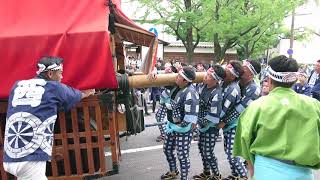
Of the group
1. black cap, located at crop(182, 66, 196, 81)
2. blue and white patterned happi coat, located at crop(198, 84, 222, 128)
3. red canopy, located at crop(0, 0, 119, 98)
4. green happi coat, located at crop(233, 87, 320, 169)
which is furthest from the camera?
blue and white patterned happi coat, located at crop(198, 84, 222, 128)

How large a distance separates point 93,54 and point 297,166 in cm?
208

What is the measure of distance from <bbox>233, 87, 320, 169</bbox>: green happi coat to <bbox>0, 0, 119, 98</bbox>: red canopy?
5.03 feet

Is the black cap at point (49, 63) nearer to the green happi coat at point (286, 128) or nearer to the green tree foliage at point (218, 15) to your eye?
the green happi coat at point (286, 128)

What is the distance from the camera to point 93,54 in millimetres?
3674

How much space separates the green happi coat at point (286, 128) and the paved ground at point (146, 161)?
3.17 meters

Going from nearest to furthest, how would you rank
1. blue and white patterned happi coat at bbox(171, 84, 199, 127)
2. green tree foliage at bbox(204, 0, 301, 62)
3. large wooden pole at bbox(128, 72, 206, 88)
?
large wooden pole at bbox(128, 72, 206, 88) < blue and white patterned happi coat at bbox(171, 84, 199, 127) < green tree foliage at bbox(204, 0, 301, 62)

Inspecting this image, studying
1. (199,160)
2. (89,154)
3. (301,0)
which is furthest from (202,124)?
(301,0)

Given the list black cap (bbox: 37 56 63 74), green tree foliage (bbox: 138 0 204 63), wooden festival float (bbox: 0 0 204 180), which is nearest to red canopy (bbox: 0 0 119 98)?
wooden festival float (bbox: 0 0 204 180)

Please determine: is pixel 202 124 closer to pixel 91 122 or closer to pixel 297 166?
pixel 91 122

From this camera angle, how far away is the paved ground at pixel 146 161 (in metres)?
5.88

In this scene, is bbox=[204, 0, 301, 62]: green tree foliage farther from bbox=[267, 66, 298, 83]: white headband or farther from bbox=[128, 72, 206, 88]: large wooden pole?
bbox=[267, 66, 298, 83]: white headband

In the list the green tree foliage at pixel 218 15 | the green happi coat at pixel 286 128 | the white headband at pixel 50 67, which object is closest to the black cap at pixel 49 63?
the white headband at pixel 50 67

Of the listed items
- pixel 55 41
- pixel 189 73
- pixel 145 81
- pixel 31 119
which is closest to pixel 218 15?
pixel 189 73

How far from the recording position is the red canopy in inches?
144
